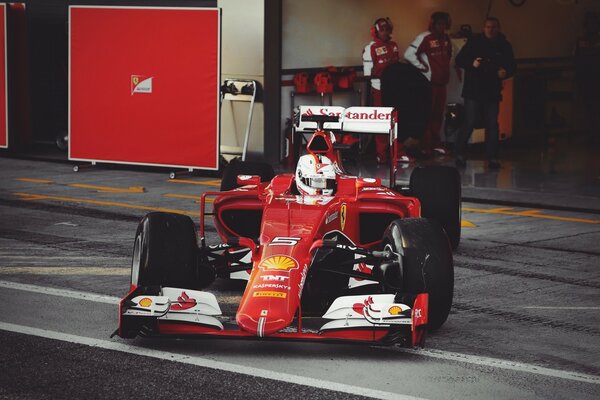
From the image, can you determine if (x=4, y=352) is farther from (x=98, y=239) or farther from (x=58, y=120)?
(x=58, y=120)

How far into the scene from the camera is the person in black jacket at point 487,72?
17844 mm

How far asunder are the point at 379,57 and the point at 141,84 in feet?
12.1

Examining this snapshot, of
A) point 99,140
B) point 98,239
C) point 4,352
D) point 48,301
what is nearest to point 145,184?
point 99,140

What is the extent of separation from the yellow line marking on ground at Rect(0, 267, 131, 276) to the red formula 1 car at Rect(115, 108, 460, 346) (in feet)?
3.25

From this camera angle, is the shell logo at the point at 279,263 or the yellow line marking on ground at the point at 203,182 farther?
the yellow line marking on ground at the point at 203,182

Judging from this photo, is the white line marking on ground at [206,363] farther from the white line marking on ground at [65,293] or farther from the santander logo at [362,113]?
the santander logo at [362,113]

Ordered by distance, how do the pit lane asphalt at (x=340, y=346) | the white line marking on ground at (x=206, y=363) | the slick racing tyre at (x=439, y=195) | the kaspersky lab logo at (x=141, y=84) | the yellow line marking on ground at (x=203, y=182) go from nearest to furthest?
the white line marking on ground at (x=206, y=363), the pit lane asphalt at (x=340, y=346), the slick racing tyre at (x=439, y=195), the yellow line marking on ground at (x=203, y=182), the kaspersky lab logo at (x=141, y=84)

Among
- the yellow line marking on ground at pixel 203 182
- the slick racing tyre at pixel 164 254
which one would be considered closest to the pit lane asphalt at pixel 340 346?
the slick racing tyre at pixel 164 254

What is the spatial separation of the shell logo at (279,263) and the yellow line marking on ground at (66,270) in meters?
2.49

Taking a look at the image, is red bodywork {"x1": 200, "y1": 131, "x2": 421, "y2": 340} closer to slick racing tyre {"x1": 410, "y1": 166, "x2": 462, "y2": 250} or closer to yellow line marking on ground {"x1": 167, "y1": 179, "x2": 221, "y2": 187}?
slick racing tyre {"x1": 410, "y1": 166, "x2": 462, "y2": 250}

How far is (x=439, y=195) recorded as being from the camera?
11180 mm

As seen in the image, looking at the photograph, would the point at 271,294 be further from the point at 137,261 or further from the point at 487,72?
the point at 487,72

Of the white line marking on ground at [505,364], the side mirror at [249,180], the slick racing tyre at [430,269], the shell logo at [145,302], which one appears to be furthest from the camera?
the side mirror at [249,180]

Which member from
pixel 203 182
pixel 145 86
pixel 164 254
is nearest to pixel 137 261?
pixel 164 254
